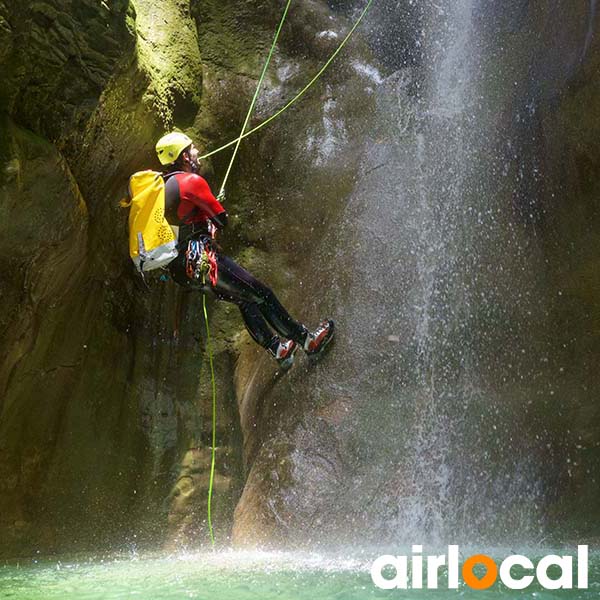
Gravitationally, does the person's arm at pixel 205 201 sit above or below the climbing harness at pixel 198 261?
above

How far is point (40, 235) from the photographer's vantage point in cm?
625

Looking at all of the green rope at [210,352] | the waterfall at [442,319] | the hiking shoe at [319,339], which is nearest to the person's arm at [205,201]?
the green rope at [210,352]

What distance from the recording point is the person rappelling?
21.4 feet

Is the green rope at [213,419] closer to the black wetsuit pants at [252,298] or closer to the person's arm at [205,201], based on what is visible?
the black wetsuit pants at [252,298]

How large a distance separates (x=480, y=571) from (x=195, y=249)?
312cm

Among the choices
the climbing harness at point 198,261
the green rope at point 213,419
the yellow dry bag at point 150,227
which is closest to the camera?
the yellow dry bag at point 150,227

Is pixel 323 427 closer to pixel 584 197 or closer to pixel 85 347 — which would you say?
pixel 85 347

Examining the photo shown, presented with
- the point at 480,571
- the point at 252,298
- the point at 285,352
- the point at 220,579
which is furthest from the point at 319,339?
the point at 480,571

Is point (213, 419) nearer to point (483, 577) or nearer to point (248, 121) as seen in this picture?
point (248, 121)

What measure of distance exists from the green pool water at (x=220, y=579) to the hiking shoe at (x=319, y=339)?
1647 mm

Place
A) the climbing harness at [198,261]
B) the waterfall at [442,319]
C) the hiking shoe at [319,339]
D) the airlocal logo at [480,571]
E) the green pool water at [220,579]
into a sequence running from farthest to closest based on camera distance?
the hiking shoe at [319,339]
the waterfall at [442,319]
the climbing harness at [198,261]
the airlocal logo at [480,571]
the green pool water at [220,579]

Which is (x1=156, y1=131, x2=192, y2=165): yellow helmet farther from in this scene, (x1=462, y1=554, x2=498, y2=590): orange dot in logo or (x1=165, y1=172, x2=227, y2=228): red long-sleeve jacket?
(x1=462, y1=554, x2=498, y2=590): orange dot in logo

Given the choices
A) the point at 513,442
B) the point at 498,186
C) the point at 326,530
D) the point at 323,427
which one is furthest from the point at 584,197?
the point at 326,530

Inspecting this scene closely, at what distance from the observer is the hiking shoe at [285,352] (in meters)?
7.23
